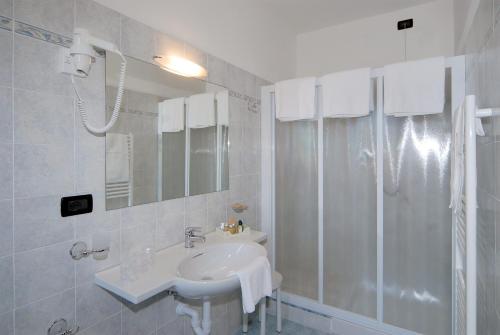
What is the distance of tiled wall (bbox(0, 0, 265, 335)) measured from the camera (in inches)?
38.8

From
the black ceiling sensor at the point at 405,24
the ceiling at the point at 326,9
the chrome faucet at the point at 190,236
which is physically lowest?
the chrome faucet at the point at 190,236

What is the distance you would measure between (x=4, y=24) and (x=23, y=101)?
0.27 m

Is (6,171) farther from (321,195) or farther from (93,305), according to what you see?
(321,195)

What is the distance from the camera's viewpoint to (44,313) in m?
1.08

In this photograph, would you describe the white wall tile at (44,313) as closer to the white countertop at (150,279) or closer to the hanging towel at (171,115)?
the white countertop at (150,279)

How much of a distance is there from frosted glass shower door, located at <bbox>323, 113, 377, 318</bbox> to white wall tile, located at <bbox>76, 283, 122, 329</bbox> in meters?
1.48

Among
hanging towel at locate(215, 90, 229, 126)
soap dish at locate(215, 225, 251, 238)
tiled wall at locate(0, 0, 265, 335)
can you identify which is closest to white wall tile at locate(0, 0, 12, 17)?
tiled wall at locate(0, 0, 265, 335)

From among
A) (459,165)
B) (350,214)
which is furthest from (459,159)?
(350,214)

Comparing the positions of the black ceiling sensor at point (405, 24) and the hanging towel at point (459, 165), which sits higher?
the black ceiling sensor at point (405, 24)

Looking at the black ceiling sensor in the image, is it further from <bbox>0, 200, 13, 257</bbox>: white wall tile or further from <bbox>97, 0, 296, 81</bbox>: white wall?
<bbox>0, 200, 13, 257</bbox>: white wall tile

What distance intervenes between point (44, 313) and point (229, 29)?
1969mm

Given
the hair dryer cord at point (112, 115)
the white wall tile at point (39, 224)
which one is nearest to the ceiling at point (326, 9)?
the hair dryer cord at point (112, 115)

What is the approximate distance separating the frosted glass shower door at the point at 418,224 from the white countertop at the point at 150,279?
4.38ft

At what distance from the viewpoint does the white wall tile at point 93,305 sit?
3.89 ft
